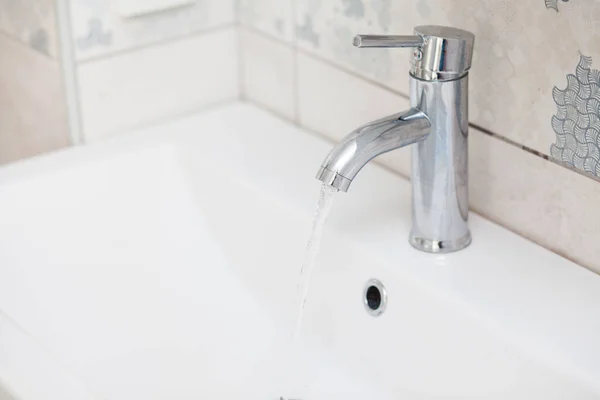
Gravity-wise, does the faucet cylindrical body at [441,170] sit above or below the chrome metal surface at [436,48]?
below

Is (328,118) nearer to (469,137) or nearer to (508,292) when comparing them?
(469,137)

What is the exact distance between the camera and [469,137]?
892mm

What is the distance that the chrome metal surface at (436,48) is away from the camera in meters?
0.77

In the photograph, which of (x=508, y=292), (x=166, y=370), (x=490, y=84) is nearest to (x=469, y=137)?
(x=490, y=84)

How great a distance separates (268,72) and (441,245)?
0.38 meters

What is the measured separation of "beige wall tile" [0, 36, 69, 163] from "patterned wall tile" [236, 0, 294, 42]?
0.24 meters

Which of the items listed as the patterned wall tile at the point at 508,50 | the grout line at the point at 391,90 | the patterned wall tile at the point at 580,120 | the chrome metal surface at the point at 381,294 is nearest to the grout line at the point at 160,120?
the grout line at the point at 391,90

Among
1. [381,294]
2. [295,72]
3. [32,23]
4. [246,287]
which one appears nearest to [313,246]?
[381,294]

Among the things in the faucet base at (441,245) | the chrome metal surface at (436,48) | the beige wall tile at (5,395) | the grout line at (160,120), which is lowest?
the beige wall tile at (5,395)

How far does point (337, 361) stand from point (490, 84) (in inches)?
12.0

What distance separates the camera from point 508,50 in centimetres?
82

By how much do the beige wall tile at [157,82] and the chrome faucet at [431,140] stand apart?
396mm

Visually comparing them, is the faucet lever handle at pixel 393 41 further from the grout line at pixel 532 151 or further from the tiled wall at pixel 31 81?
the tiled wall at pixel 31 81

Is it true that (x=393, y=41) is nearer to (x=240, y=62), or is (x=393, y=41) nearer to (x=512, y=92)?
(x=512, y=92)
